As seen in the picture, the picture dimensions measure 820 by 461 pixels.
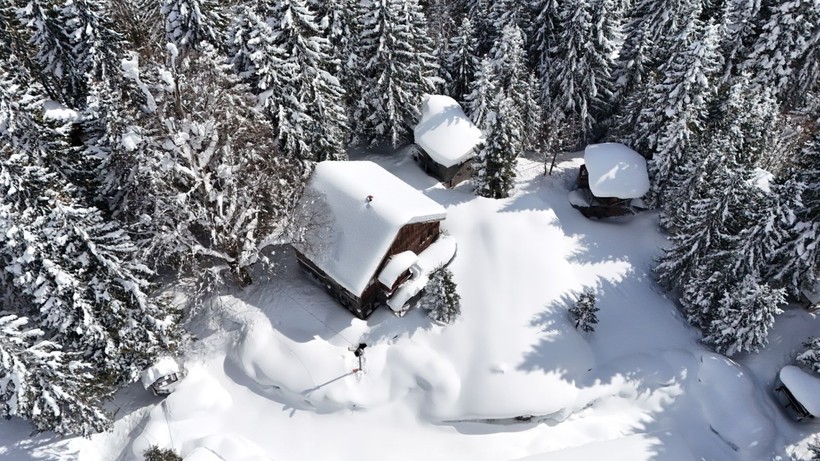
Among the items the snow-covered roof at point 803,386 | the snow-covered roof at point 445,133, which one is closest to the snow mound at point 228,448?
the snow-covered roof at point 445,133

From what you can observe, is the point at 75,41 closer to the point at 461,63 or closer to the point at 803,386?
the point at 461,63

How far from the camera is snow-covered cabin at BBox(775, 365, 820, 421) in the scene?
22.2 metres

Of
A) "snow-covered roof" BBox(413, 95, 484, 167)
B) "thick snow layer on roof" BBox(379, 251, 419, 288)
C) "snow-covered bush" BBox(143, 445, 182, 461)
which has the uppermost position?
"snow-covered roof" BBox(413, 95, 484, 167)

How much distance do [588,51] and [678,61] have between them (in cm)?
670

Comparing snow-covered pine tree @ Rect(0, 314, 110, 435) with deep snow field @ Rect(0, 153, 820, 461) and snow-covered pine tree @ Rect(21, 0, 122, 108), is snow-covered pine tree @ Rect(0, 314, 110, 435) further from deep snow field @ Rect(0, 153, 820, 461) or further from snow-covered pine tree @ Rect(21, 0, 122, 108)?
snow-covered pine tree @ Rect(21, 0, 122, 108)

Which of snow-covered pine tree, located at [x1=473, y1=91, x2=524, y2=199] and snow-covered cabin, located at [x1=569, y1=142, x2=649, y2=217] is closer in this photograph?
snow-covered pine tree, located at [x1=473, y1=91, x2=524, y2=199]

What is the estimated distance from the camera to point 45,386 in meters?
18.9

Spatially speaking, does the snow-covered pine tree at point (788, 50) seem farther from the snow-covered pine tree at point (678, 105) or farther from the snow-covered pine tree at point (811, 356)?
the snow-covered pine tree at point (811, 356)

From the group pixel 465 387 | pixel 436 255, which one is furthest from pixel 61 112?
pixel 465 387

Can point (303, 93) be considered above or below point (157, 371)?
above

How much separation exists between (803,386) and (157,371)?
30.5 meters

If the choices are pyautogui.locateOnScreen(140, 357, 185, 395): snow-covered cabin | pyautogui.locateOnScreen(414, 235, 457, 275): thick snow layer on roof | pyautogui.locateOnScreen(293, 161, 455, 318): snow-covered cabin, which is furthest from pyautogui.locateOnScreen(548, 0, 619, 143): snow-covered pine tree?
pyautogui.locateOnScreen(140, 357, 185, 395): snow-covered cabin

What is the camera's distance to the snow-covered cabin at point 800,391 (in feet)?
72.7

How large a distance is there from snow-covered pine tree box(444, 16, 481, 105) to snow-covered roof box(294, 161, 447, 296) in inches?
598
